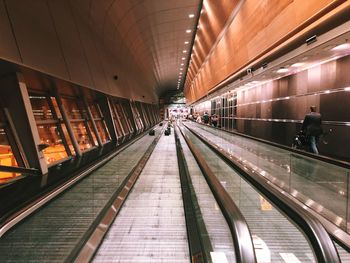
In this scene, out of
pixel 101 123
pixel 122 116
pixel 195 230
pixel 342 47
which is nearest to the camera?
pixel 195 230

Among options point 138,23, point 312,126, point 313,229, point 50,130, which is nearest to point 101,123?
point 138,23

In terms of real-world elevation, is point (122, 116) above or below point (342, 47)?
below

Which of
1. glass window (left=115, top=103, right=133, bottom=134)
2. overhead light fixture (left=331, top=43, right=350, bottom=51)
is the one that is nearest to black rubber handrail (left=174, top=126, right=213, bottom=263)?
overhead light fixture (left=331, top=43, right=350, bottom=51)

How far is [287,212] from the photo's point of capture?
2.26 m

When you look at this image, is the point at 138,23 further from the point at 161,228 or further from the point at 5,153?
the point at 161,228

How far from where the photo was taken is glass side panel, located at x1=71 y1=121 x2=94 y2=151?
12141mm

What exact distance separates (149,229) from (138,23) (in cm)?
1189

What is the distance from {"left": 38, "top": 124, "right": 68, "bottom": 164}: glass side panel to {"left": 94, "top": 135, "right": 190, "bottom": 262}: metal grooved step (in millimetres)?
3554

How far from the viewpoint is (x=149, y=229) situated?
14.8 feet

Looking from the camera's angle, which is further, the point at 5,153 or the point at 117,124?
the point at 117,124

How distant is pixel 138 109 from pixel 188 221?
24908 millimetres

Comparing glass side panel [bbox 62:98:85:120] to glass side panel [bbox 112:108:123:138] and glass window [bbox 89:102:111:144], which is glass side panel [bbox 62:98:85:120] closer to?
glass window [bbox 89:102:111:144]

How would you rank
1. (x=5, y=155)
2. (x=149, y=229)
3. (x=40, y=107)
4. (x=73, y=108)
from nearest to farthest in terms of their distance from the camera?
(x=149, y=229) < (x=5, y=155) < (x=40, y=107) < (x=73, y=108)

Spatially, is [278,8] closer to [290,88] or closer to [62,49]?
[290,88]
